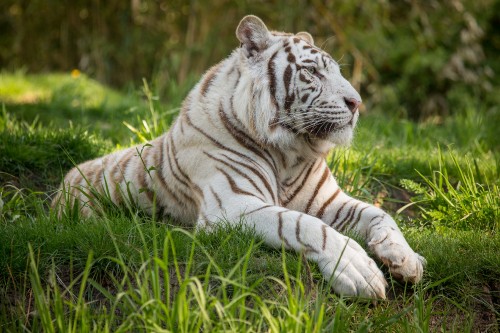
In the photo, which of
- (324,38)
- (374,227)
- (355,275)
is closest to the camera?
(355,275)

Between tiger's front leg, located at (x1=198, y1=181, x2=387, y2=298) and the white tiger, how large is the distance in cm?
1

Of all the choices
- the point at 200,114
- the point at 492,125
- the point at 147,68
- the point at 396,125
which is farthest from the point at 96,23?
the point at 200,114

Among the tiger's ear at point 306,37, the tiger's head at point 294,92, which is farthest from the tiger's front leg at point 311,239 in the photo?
the tiger's ear at point 306,37

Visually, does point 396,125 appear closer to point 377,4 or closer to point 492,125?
point 492,125

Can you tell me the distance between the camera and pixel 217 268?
9.01 ft

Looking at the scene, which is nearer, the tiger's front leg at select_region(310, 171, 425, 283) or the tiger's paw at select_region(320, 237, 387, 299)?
the tiger's paw at select_region(320, 237, 387, 299)

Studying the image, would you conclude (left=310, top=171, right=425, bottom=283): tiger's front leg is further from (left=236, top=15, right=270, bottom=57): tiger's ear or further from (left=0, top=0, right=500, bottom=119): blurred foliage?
(left=0, top=0, right=500, bottom=119): blurred foliage

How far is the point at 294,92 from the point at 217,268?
1282mm

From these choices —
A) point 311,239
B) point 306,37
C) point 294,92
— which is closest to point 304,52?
point 294,92

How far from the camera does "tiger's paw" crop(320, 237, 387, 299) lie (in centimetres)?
301

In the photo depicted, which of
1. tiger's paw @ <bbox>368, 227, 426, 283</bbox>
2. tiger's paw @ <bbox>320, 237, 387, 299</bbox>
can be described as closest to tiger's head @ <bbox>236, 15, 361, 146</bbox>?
tiger's paw @ <bbox>368, 227, 426, 283</bbox>

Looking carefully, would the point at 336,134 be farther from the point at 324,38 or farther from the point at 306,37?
the point at 324,38

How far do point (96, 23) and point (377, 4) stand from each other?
428cm

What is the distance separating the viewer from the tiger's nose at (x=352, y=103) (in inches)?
142
